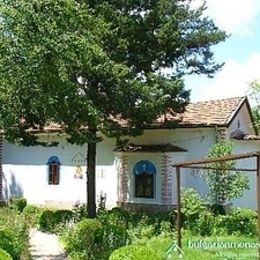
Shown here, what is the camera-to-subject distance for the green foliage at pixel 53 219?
19641mm

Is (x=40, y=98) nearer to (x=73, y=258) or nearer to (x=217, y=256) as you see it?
(x=73, y=258)

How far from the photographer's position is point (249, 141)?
25078mm

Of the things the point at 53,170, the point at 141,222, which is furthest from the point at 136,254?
the point at 53,170

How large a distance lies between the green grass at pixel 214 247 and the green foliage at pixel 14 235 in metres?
3.26

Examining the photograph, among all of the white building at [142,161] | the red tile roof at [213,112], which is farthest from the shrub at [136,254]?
the red tile roof at [213,112]

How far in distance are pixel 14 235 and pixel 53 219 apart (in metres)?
7.05

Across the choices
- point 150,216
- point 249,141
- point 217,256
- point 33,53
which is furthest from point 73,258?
point 249,141

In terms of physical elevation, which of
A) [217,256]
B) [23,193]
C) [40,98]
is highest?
[40,98]

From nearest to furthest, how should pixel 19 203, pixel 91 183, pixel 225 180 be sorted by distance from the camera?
pixel 225 180, pixel 91 183, pixel 19 203

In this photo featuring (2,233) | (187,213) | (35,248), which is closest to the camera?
(2,233)

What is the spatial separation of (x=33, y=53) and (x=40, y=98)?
1.62 metres

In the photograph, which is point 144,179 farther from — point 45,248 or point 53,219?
point 45,248

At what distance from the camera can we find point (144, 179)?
24.1 metres

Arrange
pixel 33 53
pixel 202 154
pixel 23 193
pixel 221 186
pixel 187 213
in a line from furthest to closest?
pixel 23 193, pixel 202 154, pixel 221 186, pixel 187 213, pixel 33 53
